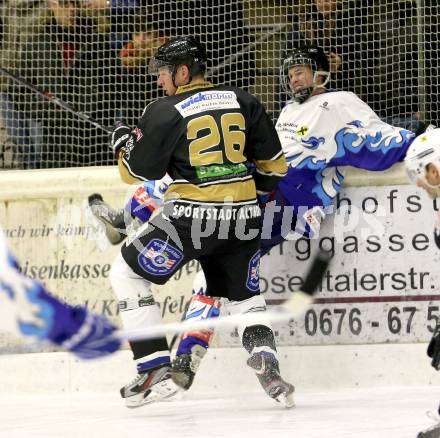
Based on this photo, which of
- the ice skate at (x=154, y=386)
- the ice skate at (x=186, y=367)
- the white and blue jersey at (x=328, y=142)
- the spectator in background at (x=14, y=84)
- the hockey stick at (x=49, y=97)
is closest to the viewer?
the ice skate at (x=154, y=386)

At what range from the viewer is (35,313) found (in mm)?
3008

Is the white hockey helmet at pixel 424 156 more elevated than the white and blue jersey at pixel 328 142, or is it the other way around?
the white hockey helmet at pixel 424 156

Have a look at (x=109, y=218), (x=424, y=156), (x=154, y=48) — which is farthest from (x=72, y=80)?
(x=424, y=156)

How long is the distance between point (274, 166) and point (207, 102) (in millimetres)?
425

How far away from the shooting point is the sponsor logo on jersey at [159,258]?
15.2 feet

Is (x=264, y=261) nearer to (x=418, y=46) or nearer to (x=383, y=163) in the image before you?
(x=383, y=163)

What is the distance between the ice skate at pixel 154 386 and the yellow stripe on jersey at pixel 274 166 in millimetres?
938

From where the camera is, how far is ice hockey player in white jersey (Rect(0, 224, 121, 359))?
118 inches

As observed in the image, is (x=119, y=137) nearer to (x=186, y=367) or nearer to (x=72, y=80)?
(x=186, y=367)

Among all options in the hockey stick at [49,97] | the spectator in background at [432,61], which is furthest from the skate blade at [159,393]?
the spectator in background at [432,61]

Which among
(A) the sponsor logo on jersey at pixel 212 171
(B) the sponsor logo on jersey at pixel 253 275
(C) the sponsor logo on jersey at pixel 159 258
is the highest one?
(A) the sponsor logo on jersey at pixel 212 171

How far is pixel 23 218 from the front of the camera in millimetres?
5852

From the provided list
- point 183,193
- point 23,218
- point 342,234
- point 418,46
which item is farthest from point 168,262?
point 418,46

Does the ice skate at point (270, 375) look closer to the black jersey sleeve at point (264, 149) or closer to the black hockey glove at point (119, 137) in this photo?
the black jersey sleeve at point (264, 149)
